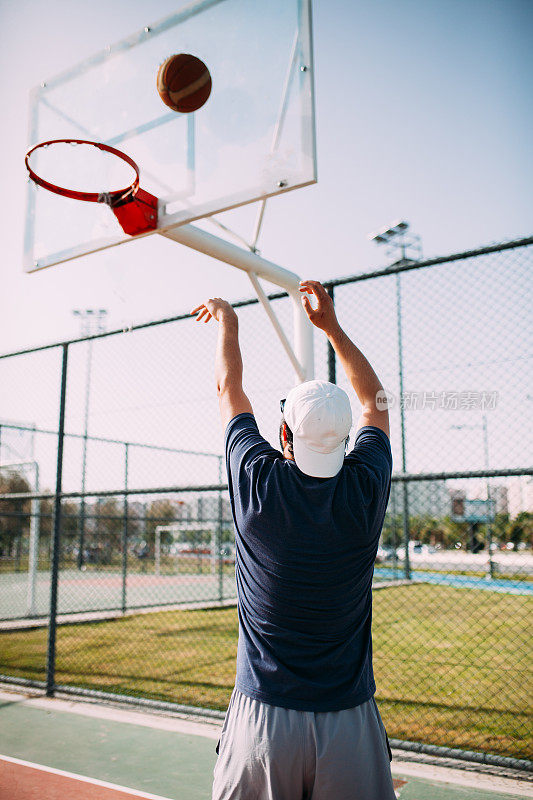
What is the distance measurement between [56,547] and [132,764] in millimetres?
2311

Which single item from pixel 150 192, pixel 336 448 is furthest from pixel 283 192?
pixel 336 448

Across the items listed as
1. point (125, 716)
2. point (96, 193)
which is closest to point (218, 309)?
point (96, 193)

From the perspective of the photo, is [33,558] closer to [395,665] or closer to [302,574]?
[395,665]

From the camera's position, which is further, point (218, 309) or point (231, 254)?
point (231, 254)

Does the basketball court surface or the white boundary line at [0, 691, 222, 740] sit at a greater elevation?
the basketball court surface

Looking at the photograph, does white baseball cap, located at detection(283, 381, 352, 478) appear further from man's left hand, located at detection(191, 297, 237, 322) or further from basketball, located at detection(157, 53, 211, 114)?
basketball, located at detection(157, 53, 211, 114)

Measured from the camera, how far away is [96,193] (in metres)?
3.72

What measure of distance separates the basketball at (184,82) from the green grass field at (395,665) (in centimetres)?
471

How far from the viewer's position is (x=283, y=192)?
3.28 meters

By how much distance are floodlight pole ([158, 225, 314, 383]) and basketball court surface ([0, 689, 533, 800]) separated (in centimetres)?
256

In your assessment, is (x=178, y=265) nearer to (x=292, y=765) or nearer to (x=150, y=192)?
(x=150, y=192)

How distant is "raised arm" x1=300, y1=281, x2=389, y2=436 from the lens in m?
2.02

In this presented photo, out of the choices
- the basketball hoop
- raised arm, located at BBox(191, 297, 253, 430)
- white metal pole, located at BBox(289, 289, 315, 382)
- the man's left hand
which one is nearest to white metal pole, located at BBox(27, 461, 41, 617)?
the basketball hoop

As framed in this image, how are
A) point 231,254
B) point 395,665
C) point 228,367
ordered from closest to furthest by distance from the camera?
1. point 228,367
2. point 231,254
3. point 395,665
